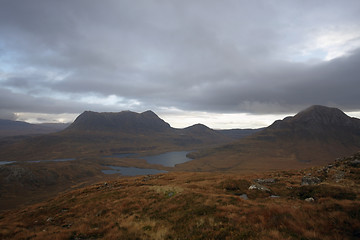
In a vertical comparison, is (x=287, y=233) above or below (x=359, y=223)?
below

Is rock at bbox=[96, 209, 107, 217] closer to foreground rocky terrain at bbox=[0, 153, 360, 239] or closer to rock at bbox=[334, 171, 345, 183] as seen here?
foreground rocky terrain at bbox=[0, 153, 360, 239]

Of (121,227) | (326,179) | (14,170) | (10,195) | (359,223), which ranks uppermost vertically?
(359,223)

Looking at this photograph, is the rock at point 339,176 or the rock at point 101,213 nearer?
the rock at point 101,213

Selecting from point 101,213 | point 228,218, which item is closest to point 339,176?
point 228,218

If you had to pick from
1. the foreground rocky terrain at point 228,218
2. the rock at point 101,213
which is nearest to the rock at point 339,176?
the foreground rocky terrain at point 228,218

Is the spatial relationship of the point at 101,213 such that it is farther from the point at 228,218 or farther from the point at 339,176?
the point at 339,176

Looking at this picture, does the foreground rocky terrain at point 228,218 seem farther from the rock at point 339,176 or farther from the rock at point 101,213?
the rock at point 339,176

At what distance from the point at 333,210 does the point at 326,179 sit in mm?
17530

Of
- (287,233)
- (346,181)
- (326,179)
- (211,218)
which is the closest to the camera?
(287,233)

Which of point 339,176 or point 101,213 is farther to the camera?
point 339,176

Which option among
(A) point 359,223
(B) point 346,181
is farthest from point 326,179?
(A) point 359,223

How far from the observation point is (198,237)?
10461 mm

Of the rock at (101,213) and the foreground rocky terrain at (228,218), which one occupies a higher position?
the foreground rocky terrain at (228,218)

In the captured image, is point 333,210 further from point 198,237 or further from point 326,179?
point 326,179
